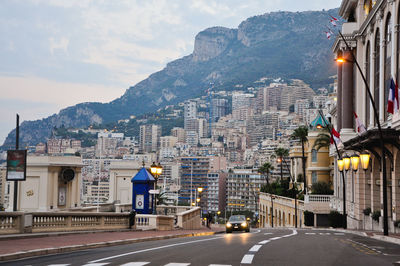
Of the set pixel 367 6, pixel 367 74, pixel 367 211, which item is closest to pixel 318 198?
pixel 367 74

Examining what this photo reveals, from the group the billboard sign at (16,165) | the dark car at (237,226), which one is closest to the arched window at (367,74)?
the dark car at (237,226)

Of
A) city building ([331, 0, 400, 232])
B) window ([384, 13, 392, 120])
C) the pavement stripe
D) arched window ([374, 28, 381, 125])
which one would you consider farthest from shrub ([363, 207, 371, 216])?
the pavement stripe

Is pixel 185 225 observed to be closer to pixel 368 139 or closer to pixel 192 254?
pixel 368 139

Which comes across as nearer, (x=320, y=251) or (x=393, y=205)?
(x=320, y=251)

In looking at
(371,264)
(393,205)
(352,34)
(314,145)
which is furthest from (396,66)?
(314,145)

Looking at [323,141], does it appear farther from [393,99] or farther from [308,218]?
[393,99]

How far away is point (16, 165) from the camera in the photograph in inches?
920

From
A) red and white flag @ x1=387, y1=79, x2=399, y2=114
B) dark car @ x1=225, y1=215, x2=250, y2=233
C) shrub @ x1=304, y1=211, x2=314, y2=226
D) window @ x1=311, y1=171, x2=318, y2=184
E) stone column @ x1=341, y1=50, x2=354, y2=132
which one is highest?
stone column @ x1=341, y1=50, x2=354, y2=132

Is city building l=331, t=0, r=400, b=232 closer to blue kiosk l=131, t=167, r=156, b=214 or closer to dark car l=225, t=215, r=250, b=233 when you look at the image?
dark car l=225, t=215, r=250, b=233

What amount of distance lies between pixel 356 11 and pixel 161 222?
1211 inches

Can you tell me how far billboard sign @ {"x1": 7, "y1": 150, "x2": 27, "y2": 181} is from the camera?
75.9 feet

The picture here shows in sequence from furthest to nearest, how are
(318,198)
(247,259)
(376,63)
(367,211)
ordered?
(318,198)
(376,63)
(367,211)
(247,259)

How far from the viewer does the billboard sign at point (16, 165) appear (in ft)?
75.9

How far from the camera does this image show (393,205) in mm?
34438
